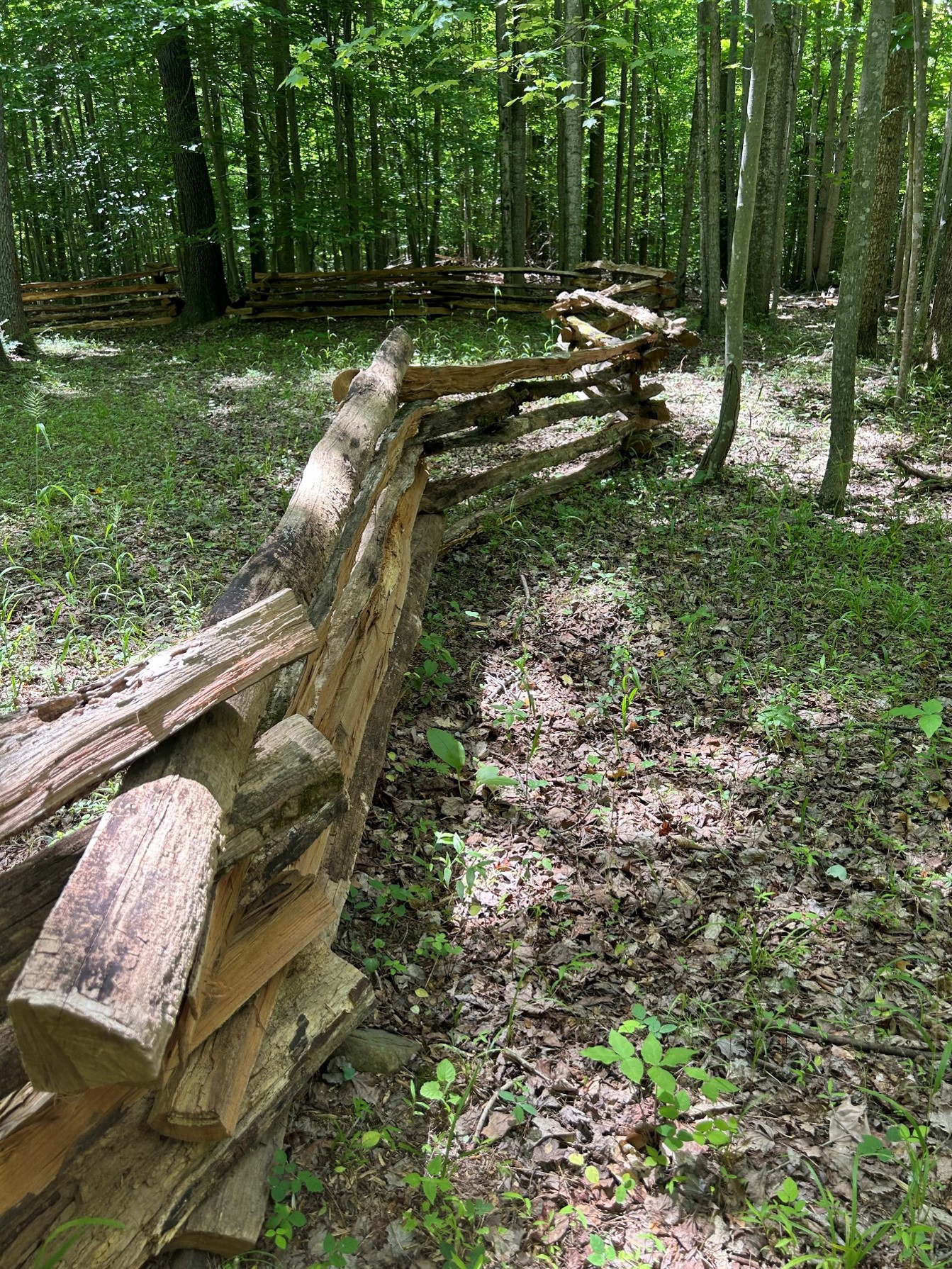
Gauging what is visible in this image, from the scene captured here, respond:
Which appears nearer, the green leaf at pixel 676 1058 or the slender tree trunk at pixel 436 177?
the green leaf at pixel 676 1058

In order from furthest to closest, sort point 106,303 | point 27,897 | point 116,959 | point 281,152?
point 106,303, point 281,152, point 27,897, point 116,959

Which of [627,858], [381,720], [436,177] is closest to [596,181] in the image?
[436,177]

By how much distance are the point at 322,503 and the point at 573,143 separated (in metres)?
10.8

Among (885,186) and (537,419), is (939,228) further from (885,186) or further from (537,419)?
(537,419)

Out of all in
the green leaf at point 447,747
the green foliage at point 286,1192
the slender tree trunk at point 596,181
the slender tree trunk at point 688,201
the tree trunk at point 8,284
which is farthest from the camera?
the slender tree trunk at point 596,181

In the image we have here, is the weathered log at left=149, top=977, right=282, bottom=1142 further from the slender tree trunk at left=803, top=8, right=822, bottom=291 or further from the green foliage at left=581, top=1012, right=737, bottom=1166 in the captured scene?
the slender tree trunk at left=803, top=8, right=822, bottom=291

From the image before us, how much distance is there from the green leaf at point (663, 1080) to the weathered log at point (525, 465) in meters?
4.01

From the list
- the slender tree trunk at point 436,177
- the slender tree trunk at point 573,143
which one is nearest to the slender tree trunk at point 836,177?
the slender tree trunk at point 573,143

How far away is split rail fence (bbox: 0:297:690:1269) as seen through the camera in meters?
1.35

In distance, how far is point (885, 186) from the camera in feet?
33.2

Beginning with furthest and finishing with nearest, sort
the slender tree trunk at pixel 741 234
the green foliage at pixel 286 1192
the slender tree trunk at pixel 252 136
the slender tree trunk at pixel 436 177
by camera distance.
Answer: the slender tree trunk at pixel 436 177 → the slender tree trunk at pixel 252 136 → the slender tree trunk at pixel 741 234 → the green foliage at pixel 286 1192

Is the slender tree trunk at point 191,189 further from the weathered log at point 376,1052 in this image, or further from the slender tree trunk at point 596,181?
the weathered log at point 376,1052

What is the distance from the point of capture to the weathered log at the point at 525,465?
575cm

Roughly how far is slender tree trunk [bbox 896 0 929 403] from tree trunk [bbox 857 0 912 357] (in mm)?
1021
